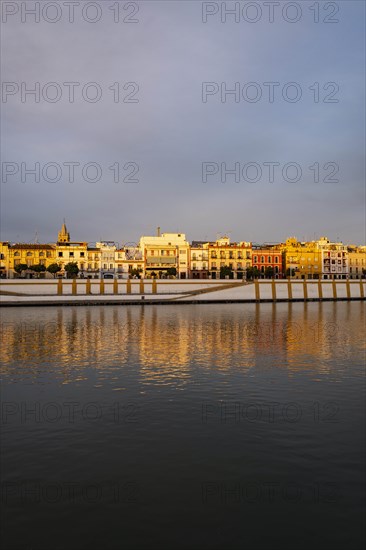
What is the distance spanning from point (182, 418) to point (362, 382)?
784 centimetres

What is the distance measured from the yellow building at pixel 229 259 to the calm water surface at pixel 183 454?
340 feet

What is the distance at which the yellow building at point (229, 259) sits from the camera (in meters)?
125

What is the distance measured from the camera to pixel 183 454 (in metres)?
10.1

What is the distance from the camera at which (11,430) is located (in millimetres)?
11719

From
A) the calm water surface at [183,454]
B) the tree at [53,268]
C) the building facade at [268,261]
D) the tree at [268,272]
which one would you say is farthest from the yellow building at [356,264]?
the calm water surface at [183,454]

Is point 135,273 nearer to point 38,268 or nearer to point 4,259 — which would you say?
point 38,268

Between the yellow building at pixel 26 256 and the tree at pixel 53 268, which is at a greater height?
the yellow building at pixel 26 256

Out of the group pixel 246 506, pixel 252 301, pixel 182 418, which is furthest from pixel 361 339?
pixel 252 301

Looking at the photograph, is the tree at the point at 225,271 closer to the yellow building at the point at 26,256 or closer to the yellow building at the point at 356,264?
the yellow building at the point at 356,264

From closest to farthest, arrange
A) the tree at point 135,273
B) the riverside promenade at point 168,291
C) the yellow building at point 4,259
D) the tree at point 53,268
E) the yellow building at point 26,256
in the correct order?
the riverside promenade at point 168,291 → the tree at point 53,268 → the yellow building at point 4,259 → the yellow building at point 26,256 → the tree at point 135,273

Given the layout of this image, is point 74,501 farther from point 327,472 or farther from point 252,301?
point 252,301

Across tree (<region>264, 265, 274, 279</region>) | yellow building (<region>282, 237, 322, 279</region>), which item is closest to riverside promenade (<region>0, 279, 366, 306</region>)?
tree (<region>264, 265, 274, 279</region>)

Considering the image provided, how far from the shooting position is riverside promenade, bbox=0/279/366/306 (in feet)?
238

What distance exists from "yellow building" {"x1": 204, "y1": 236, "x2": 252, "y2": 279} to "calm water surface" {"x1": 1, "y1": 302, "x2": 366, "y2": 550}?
104 meters
